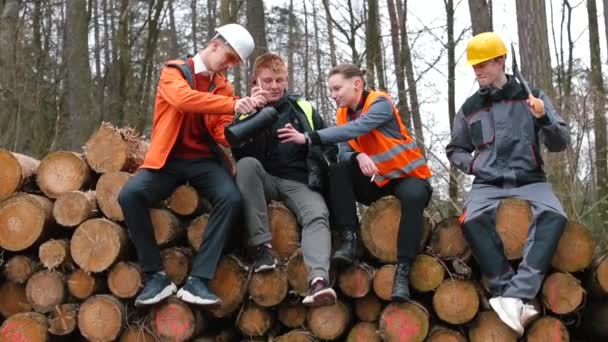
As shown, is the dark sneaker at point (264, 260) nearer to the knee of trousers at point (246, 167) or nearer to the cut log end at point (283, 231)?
the cut log end at point (283, 231)

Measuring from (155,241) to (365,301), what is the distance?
144cm

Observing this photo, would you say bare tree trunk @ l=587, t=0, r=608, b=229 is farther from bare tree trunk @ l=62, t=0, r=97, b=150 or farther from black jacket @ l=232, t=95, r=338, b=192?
bare tree trunk @ l=62, t=0, r=97, b=150

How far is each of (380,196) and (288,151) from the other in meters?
0.71

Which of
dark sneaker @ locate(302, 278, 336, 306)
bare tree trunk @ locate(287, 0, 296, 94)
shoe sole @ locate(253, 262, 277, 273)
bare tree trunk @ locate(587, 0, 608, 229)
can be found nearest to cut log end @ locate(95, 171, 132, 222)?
shoe sole @ locate(253, 262, 277, 273)

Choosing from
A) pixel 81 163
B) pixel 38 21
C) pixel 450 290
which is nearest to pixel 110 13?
pixel 38 21

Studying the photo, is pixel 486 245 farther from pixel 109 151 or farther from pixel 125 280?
pixel 109 151

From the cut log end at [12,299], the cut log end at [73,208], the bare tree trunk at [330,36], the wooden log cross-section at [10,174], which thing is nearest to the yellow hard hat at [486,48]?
the cut log end at [73,208]

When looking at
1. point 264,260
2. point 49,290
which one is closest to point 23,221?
point 49,290

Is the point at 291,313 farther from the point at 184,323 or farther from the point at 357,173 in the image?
the point at 357,173

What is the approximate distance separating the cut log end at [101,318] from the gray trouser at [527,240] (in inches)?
91.2

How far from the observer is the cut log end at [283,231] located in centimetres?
460

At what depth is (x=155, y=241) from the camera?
443cm

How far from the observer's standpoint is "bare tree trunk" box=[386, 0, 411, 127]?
543 inches

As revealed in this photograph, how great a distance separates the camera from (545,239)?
4.08m
